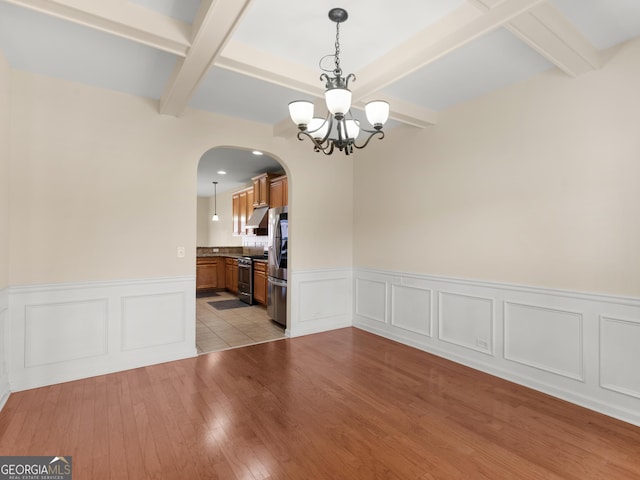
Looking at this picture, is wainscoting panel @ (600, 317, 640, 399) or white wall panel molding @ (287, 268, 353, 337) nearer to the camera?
wainscoting panel @ (600, 317, 640, 399)

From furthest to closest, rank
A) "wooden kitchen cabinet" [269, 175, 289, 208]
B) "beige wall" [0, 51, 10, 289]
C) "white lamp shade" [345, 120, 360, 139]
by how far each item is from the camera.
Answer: "wooden kitchen cabinet" [269, 175, 289, 208]
"beige wall" [0, 51, 10, 289]
"white lamp shade" [345, 120, 360, 139]

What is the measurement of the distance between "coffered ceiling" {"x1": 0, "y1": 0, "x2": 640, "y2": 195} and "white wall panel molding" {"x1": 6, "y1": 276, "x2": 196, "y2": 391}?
1929 mm

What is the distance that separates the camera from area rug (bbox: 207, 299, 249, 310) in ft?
20.8

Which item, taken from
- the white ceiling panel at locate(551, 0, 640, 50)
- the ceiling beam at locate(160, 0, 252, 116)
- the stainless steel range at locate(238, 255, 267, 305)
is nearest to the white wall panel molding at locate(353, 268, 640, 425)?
the white ceiling panel at locate(551, 0, 640, 50)

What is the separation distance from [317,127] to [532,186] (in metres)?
2.03

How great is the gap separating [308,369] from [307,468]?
4.72ft

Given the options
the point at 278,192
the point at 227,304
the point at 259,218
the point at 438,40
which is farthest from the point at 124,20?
the point at 227,304

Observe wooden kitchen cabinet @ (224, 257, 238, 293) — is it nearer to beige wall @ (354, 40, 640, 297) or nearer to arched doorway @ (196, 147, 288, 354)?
arched doorway @ (196, 147, 288, 354)

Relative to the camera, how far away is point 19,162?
2.87 meters

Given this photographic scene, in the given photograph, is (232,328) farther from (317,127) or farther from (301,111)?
(301,111)

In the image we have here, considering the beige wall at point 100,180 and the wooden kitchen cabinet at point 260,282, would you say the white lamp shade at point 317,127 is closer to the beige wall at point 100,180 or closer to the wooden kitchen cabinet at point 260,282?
the beige wall at point 100,180

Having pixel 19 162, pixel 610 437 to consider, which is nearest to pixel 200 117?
pixel 19 162

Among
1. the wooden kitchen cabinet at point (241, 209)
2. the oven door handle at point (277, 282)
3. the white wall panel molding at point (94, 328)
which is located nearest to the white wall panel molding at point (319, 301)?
the oven door handle at point (277, 282)

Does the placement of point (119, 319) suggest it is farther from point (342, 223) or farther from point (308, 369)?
point (342, 223)
